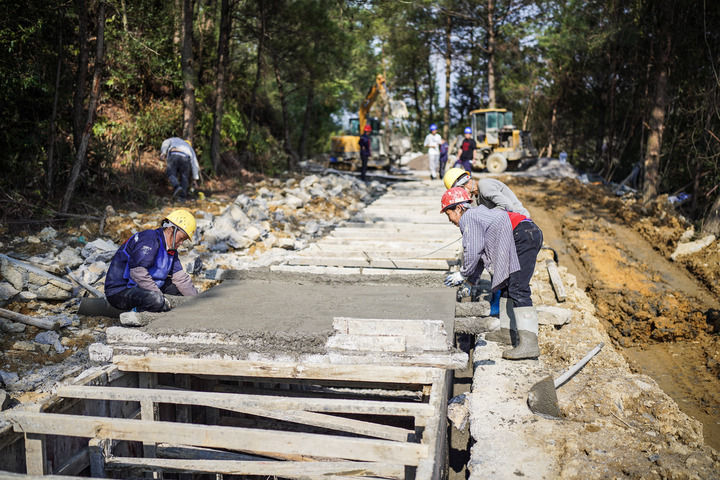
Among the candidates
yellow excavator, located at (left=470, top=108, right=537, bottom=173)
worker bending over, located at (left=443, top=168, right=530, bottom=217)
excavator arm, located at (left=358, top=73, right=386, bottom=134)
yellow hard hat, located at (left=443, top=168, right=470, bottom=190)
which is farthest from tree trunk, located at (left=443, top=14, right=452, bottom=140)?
worker bending over, located at (left=443, top=168, right=530, bottom=217)

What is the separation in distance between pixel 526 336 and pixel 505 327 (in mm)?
464

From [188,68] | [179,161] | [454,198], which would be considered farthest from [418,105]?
[454,198]

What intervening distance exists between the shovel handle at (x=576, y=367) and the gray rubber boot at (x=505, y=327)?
0.63 m

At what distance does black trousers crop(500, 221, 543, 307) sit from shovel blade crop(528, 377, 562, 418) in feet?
2.70

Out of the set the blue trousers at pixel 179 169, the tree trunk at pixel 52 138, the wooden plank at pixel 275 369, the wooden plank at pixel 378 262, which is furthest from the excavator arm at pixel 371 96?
the wooden plank at pixel 275 369

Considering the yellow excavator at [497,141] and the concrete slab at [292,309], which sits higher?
the yellow excavator at [497,141]

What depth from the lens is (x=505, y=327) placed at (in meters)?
5.07

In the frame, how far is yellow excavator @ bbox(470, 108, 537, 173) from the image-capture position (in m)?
19.5

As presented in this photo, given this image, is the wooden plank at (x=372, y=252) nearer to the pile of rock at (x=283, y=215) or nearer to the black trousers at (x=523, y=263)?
the pile of rock at (x=283, y=215)

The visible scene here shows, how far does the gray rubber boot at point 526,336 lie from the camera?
15.1ft

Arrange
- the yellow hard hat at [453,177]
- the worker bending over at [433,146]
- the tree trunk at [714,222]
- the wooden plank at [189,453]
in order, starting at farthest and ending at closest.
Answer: the worker bending over at [433,146]
the tree trunk at [714,222]
the yellow hard hat at [453,177]
the wooden plank at [189,453]

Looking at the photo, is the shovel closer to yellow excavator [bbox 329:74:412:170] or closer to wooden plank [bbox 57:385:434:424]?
wooden plank [bbox 57:385:434:424]

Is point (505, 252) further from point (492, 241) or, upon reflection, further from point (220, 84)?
point (220, 84)

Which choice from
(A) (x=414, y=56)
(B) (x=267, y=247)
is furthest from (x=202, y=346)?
(A) (x=414, y=56)
